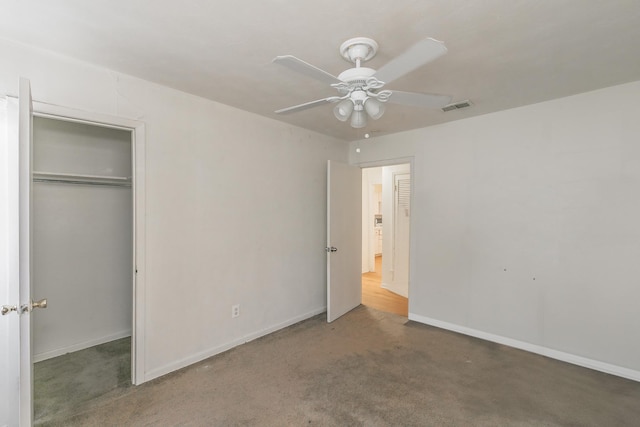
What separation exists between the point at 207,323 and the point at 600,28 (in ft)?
11.7

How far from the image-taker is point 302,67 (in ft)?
4.60

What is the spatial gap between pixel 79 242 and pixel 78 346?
1.05 metres

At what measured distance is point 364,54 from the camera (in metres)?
1.86

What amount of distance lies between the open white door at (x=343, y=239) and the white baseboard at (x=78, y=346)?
2360 millimetres

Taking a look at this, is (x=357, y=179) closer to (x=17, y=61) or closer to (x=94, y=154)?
(x=94, y=154)

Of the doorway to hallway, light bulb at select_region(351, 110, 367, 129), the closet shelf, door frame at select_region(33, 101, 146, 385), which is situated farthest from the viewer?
the doorway to hallway

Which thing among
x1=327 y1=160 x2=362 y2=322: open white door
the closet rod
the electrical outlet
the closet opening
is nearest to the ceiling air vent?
x1=327 y1=160 x2=362 y2=322: open white door

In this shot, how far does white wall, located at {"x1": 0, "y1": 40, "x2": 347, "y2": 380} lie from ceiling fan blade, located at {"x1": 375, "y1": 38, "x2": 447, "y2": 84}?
1917mm

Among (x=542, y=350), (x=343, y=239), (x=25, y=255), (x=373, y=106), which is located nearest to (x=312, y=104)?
(x=373, y=106)

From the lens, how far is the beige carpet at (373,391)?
2059mm

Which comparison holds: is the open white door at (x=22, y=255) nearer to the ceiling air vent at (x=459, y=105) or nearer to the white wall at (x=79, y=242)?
the white wall at (x=79, y=242)

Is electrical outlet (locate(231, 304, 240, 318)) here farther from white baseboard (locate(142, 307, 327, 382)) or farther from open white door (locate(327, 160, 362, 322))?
open white door (locate(327, 160, 362, 322))

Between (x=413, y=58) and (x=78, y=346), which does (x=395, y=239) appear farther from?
(x=78, y=346)

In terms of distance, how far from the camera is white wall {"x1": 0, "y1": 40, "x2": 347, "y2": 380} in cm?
224
